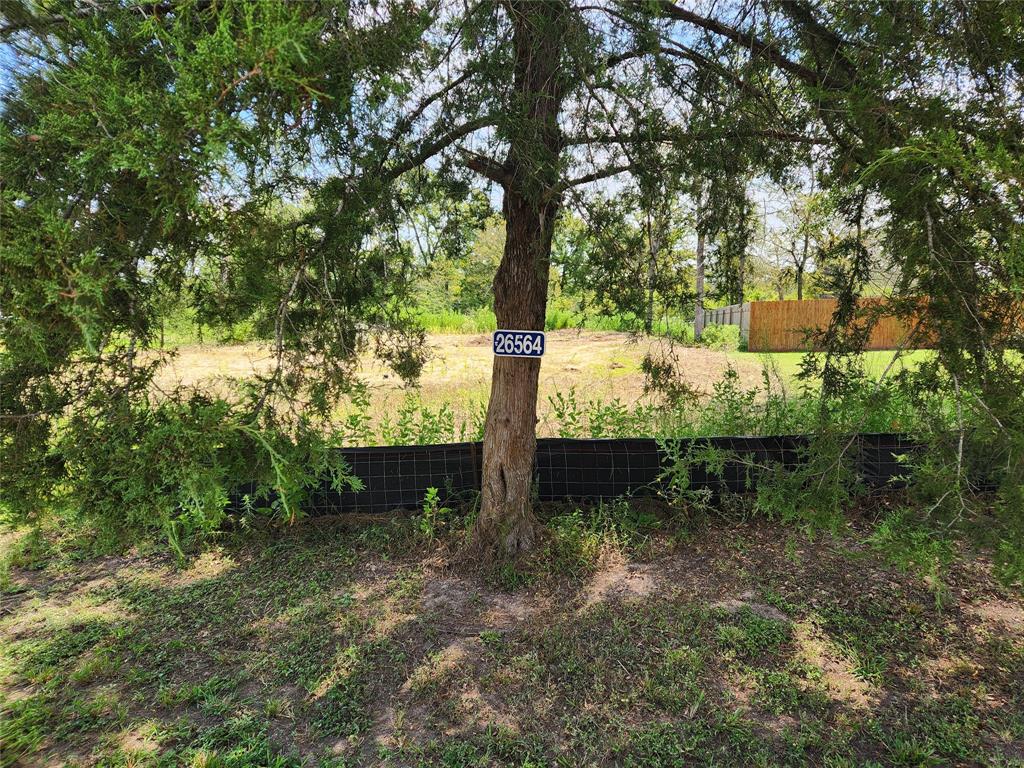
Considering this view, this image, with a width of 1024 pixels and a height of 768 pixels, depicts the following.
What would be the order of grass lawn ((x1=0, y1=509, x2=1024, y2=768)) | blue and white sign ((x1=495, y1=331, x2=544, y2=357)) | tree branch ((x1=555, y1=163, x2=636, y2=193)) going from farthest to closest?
blue and white sign ((x1=495, y1=331, x2=544, y2=357)) → tree branch ((x1=555, y1=163, x2=636, y2=193)) → grass lawn ((x1=0, y1=509, x2=1024, y2=768))

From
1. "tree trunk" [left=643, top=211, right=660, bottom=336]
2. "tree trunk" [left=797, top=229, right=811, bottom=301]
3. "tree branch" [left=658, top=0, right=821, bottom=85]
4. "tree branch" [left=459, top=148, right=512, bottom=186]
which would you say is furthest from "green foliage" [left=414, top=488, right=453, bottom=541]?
"tree branch" [left=658, top=0, right=821, bottom=85]

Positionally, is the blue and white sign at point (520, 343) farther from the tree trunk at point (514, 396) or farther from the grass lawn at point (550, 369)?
the grass lawn at point (550, 369)

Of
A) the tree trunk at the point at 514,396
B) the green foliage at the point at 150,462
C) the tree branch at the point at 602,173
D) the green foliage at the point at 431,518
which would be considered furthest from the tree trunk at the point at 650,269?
the green foliage at the point at 150,462

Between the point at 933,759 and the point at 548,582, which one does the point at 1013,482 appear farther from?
the point at 548,582

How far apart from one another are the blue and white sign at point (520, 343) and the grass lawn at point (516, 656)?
1229 millimetres

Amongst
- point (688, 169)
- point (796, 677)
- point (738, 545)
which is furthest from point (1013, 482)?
point (738, 545)

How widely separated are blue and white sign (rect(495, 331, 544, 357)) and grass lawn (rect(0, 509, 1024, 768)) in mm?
1229

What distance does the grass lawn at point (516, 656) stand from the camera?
7.27 feet

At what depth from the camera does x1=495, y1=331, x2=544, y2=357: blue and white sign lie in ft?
11.3

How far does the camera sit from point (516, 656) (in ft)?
8.91

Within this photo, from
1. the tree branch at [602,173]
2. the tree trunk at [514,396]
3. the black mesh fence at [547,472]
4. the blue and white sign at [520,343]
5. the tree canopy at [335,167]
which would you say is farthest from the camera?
the black mesh fence at [547,472]

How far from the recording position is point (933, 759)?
213cm

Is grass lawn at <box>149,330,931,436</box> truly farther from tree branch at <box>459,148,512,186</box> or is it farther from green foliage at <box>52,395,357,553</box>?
tree branch at <box>459,148,512,186</box>

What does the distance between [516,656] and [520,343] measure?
1724mm
